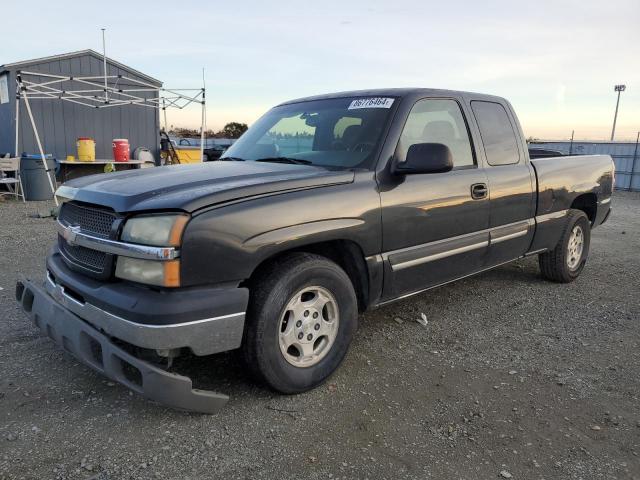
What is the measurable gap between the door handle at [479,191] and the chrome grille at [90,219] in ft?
8.67

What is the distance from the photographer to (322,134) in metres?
3.76

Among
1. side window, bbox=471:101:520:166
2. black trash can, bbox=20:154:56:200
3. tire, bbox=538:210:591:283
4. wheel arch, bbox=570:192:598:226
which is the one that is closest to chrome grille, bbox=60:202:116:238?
side window, bbox=471:101:520:166

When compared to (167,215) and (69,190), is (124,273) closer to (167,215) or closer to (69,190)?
(167,215)

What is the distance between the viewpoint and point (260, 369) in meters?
2.77

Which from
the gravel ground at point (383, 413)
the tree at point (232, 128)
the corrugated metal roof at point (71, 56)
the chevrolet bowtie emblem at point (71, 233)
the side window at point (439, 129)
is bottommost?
the gravel ground at point (383, 413)

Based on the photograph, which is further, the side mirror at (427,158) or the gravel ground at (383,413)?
the side mirror at (427,158)

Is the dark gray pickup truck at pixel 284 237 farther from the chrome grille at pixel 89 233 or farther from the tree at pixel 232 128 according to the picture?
the tree at pixel 232 128

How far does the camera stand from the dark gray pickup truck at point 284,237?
246 cm

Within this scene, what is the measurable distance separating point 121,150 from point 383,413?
43.0 ft

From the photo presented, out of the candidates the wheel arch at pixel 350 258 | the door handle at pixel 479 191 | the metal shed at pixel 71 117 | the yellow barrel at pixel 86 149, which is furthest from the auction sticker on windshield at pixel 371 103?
the metal shed at pixel 71 117

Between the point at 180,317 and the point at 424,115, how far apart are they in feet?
7.85

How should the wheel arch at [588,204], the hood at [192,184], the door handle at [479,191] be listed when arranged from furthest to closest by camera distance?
the wheel arch at [588,204] → the door handle at [479,191] → the hood at [192,184]

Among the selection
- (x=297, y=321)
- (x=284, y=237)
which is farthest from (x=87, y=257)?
(x=297, y=321)

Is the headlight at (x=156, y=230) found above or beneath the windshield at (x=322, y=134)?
beneath
